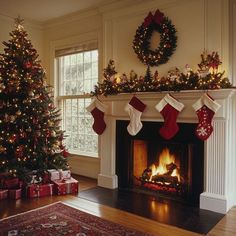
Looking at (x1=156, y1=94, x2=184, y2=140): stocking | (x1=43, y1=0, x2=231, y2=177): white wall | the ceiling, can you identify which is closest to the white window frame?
(x1=43, y1=0, x2=231, y2=177): white wall

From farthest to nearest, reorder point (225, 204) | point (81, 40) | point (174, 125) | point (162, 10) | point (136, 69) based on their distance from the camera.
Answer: point (81, 40)
point (136, 69)
point (162, 10)
point (174, 125)
point (225, 204)

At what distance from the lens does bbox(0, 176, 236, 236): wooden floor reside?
2553 mm

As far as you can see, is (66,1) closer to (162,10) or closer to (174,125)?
(162,10)

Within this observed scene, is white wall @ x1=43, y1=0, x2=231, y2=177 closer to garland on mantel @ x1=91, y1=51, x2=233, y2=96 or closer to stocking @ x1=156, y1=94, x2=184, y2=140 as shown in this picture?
garland on mantel @ x1=91, y1=51, x2=233, y2=96

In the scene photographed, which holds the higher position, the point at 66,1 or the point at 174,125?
the point at 66,1

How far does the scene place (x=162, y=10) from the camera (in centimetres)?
356

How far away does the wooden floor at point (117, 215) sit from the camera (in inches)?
101

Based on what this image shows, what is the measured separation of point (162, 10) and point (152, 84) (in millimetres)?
1048

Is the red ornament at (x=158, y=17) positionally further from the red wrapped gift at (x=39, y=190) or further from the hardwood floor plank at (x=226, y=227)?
the red wrapped gift at (x=39, y=190)

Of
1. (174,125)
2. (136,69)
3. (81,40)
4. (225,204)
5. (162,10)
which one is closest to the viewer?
(225,204)

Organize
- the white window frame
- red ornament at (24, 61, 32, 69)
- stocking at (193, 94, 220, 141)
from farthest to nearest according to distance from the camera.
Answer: the white window frame → red ornament at (24, 61, 32, 69) → stocking at (193, 94, 220, 141)

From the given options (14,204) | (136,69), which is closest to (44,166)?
(14,204)

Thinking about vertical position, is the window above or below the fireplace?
above

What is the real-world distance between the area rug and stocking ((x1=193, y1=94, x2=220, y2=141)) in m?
1.28
